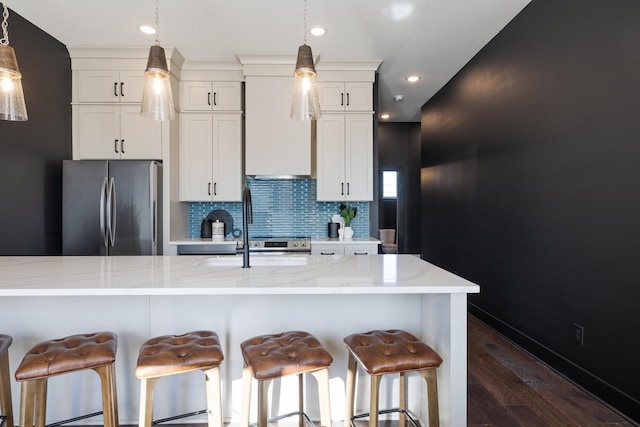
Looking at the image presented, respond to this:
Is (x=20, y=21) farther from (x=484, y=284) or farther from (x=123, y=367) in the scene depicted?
(x=484, y=284)

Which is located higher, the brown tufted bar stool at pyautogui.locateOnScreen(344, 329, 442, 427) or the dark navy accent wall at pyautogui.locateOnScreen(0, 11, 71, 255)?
the dark navy accent wall at pyautogui.locateOnScreen(0, 11, 71, 255)

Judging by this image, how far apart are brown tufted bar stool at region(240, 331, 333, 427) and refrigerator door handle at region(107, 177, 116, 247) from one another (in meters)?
2.46

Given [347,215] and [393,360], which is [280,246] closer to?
[347,215]

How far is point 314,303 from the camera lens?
77.4 inches

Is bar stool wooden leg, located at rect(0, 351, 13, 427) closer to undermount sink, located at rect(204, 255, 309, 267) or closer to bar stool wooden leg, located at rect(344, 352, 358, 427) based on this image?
undermount sink, located at rect(204, 255, 309, 267)

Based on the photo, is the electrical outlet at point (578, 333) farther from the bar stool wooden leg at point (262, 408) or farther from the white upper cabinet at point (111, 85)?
the white upper cabinet at point (111, 85)

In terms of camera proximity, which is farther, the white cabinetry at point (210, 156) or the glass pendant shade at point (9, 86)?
the white cabinetry at point (210, 156)

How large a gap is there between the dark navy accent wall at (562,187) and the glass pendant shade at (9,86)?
324 centimetres

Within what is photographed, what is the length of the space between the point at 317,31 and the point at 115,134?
227 cm

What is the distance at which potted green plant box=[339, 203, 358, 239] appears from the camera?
13.6 ft

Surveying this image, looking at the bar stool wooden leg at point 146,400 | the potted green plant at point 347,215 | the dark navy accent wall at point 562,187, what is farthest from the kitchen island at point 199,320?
the potted green plant at point 347,215

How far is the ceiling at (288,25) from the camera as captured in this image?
2969 millimetres

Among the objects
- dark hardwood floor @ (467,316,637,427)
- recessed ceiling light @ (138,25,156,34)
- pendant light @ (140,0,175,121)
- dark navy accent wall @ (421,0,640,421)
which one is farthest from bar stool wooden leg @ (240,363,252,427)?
recessed ceiling light @ (138,25,156,34)

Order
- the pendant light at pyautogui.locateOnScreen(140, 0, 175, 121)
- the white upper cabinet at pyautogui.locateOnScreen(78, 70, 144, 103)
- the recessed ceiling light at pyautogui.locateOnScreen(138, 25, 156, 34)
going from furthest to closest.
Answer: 1. the white upper cabinet at pyautogui.locateOnScreen(78, 70, 144, 103)
2. the recessed ceiling light at pyautogui.locateOnScreen(138, 25, 156, 34)
3. the pendant light at pyautogui.locateOnScreen(140, 0, 175, 121)
